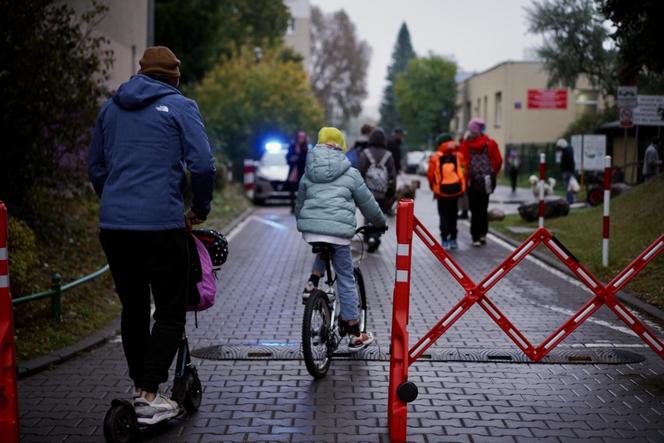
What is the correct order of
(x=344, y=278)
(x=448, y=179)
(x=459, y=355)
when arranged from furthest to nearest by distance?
(x=448, y=179) < (x=459, y=355) < (x=344, y=278)

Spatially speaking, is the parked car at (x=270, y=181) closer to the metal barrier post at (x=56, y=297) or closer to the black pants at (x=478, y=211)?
the black pants at (x=478, y=211)

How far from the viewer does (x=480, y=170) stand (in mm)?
14477

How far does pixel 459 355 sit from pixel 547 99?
48.1 metres

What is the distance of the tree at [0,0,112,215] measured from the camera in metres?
9.93

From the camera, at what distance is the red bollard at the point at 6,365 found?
481cm

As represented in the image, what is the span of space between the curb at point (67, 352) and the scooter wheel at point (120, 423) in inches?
77.9

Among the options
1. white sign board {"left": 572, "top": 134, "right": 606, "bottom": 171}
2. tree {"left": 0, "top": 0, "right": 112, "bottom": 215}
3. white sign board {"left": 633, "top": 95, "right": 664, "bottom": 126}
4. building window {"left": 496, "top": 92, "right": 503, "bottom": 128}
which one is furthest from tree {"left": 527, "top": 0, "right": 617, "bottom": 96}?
tree {"left": 0, "top": 0, "right": 112, "bottom": 215}

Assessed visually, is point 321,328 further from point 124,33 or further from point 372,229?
point 124,33

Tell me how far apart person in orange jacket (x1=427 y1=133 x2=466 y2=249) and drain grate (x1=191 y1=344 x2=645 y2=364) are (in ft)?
21.8

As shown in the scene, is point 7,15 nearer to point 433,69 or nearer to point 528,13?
point 528,13

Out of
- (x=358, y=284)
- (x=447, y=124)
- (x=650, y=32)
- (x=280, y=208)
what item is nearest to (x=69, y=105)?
(x=358, y=284)

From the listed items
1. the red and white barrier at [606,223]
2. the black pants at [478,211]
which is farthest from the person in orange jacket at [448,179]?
the red and white barrier at [606,223]

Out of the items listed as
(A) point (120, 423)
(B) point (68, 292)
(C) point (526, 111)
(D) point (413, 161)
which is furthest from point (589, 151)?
(D) point (413, 161)

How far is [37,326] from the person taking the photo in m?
8.28
